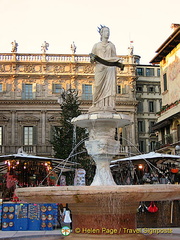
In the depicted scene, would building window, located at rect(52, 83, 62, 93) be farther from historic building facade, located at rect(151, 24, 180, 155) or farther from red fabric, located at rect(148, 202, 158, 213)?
red fabric, located at rect(148, 202, 158, 213)

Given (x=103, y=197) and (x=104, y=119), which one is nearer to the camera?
(x=103, y=197)

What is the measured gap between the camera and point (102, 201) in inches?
306

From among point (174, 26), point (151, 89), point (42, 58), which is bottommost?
point (151, 89)

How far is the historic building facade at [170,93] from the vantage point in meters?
28.7

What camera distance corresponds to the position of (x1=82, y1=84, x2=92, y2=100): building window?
40.1 metres

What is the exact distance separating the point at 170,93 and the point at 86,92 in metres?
11.8

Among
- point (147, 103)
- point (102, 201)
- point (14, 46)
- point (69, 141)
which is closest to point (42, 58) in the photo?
point (14, 46)

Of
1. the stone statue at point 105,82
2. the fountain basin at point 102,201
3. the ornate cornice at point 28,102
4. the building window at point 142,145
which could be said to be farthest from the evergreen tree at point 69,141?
the fountain basin at point 102,201

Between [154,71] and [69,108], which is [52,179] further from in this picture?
[154,71]

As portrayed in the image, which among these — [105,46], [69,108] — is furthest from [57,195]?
[69,108]

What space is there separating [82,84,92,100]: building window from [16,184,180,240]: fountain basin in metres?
31.8

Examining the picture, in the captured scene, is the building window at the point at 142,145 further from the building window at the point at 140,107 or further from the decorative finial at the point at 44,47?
the decorative finial at the point at 44,47

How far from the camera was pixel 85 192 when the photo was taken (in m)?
7.48

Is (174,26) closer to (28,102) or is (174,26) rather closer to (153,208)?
(28,102)
